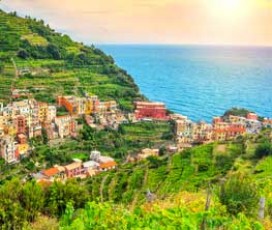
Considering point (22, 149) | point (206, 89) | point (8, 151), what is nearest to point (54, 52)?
point (22, 149)

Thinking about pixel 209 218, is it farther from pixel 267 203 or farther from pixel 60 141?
pixel 60 141

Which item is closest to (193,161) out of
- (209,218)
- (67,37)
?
(209,218)

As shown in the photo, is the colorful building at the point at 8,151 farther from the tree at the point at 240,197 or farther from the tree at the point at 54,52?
A: the tree at the point at 240,197

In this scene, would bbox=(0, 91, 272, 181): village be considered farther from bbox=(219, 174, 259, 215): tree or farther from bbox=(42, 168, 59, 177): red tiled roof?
bbox=(219, 174, 259, 215): tree

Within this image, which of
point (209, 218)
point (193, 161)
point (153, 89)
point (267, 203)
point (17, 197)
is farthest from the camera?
point (153, 89)

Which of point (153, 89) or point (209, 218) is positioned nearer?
point (209, 218)

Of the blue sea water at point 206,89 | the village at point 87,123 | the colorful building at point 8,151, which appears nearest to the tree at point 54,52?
the village at point 87,123

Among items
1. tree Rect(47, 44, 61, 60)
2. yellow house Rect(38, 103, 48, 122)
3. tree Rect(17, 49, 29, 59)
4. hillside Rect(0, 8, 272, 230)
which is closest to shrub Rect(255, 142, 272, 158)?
hillside Rect(0, 8, 272, 230)
